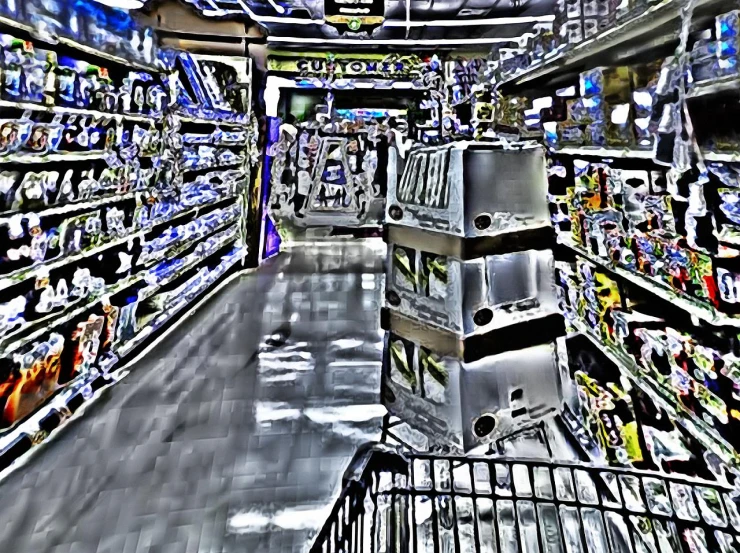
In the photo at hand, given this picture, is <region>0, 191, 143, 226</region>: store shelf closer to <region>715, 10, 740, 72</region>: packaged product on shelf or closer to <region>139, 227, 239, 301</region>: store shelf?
<region>139, 227, 239, 301</region>: store shelf

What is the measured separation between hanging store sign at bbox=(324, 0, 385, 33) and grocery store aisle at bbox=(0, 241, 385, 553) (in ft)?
4.49

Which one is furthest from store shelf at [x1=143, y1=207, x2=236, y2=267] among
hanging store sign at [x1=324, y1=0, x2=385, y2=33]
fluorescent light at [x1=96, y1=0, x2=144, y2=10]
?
hanging store sign at [x1=324, y1=0, x2=385, y2=33]

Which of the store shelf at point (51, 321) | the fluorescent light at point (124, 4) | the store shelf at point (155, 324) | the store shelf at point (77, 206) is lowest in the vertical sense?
the store shelf at point (155, 324)

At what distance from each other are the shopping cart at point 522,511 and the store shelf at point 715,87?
27.4 inches

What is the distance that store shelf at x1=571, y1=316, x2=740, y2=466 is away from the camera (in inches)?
35.0

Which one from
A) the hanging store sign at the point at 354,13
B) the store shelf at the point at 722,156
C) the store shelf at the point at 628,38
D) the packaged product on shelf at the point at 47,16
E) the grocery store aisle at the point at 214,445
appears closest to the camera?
the store shelf at the point at 722,156

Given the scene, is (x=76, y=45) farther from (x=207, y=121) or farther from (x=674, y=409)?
(x=674, y=409)

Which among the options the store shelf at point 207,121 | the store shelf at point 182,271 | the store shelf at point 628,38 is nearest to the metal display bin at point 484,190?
the store shelf at point 628,38

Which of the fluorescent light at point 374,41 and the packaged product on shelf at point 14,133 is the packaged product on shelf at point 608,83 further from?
the packaged product on shelf at point 14,133

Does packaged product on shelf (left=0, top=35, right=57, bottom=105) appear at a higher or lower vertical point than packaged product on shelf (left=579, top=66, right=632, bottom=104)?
higher

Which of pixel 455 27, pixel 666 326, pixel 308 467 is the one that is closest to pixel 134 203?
pixel 308 467

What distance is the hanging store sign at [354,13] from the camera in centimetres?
221

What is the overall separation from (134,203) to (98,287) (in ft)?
1.36

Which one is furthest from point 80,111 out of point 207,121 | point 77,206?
point 207,121
